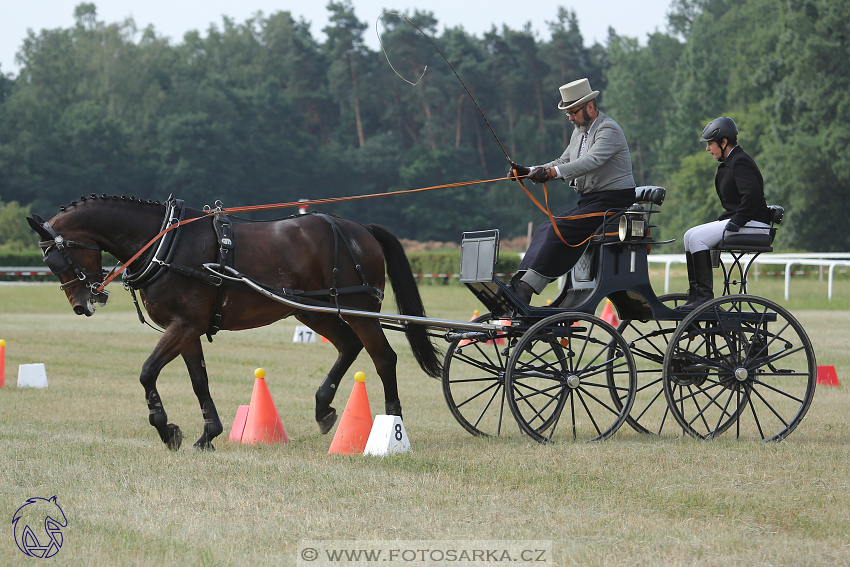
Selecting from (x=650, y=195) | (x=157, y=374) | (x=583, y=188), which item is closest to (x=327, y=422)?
(x=157, y=374)

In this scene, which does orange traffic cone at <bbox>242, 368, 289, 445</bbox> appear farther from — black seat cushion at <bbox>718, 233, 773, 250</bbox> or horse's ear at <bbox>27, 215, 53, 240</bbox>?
black seat cushion at <bbox>718, 233, 773, 250</bbox>

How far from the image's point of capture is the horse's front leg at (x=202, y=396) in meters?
6.93

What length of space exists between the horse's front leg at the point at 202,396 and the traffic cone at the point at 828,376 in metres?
7.00

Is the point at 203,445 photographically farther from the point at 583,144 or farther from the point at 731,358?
the point at 731,358

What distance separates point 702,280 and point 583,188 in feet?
3.72

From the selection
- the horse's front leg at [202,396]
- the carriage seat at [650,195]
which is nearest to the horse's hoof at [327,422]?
the horse's front leg at [202,396]

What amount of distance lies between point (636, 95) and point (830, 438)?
7467 centimetres

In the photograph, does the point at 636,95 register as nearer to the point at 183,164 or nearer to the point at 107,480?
the point at 183,164

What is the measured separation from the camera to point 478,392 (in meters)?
10.7

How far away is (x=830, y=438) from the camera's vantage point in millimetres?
7395

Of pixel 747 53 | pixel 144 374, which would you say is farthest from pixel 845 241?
pixel 144 374

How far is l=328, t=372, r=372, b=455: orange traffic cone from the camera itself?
680cm

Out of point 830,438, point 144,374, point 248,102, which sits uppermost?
point 248,102

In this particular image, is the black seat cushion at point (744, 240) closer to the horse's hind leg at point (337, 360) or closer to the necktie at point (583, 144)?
the necktie at point (583, 144)
